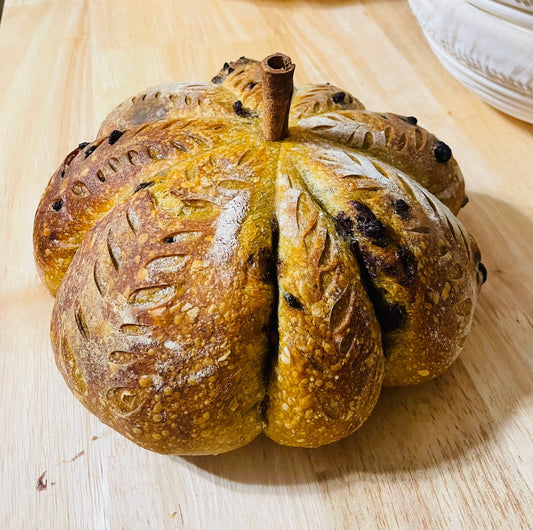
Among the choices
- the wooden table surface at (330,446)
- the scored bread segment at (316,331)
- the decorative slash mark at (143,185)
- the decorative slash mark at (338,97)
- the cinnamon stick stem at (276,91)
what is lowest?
the wooden table surface at (330,446)

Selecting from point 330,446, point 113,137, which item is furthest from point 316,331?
point 113,137

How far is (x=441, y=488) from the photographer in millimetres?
1101

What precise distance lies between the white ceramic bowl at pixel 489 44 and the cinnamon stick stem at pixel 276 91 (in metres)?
0.90

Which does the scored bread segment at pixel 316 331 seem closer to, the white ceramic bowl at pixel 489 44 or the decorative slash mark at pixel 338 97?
the decorative slash mark at pixel 338 97

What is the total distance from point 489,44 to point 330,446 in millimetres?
1243

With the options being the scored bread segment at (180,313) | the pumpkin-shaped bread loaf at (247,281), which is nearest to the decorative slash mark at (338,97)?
the pumpkin-shaped bread loaf at (247,281)

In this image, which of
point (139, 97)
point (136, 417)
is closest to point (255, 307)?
point (136, 417)

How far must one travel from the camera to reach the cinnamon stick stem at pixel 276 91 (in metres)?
0.99

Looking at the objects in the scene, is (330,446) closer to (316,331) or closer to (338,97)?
(316,331)

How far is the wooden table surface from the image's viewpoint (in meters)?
1.08

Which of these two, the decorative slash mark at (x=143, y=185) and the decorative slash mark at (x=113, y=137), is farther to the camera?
the decorative slash mark at (x=113, y=137)

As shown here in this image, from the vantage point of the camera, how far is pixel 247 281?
932mm

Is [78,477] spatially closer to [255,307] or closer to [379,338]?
[255,307]

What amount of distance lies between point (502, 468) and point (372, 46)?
62.6 inches
